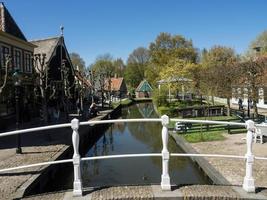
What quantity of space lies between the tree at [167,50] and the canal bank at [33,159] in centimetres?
4390

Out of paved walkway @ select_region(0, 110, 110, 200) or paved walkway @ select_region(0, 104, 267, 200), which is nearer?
paved walkway @ select_region(0, 104, 267, 200)

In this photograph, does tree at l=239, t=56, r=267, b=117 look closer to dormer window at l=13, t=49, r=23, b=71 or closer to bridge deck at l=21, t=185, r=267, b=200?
bridge deck at l=21, t=185, r=267, b=200

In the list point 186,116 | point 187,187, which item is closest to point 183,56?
point 186,116

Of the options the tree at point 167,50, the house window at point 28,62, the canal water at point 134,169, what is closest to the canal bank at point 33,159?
the canal water at point 134,169

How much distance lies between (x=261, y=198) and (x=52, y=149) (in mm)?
9832

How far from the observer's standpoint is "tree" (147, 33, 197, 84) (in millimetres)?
63094

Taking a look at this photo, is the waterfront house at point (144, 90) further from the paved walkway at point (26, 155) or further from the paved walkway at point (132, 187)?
the paved walkway at point (132, 187)

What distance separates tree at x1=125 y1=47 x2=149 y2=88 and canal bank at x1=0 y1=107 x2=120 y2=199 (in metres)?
74.1

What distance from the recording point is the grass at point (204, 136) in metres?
17.1

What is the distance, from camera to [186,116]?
94.8ft

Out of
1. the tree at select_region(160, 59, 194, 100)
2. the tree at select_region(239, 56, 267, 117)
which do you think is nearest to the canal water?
the tree at select_region(239, 56, 267, 117)

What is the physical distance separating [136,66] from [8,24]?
70710 mm

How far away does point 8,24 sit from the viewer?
84.6ft

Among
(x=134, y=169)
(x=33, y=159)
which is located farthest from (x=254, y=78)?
(x=33, y=159)
